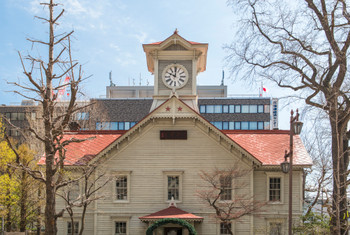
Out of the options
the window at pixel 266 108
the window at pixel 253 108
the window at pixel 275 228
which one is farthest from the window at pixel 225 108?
the window at pixel 275 228

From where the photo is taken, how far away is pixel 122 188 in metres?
28.6

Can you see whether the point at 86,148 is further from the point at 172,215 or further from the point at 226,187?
the point at 226,187

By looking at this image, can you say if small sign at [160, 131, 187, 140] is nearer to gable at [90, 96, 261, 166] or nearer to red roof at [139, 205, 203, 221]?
gable at [90, 96, 261, 166]

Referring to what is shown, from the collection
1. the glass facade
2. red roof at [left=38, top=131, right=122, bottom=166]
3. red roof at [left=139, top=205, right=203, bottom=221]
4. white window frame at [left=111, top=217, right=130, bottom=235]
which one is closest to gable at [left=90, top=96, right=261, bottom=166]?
red roof at [left=38, top=131, right=122, bottom=166]

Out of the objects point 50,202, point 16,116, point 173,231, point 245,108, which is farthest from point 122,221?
point 16,116

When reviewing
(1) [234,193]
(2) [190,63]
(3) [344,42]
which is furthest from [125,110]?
(3) [344,42]

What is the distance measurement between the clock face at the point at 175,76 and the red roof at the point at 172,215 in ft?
30.9

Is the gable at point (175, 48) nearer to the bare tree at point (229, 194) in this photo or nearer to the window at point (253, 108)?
the bare tree at point (229, 194)

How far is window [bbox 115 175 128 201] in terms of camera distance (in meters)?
28.6

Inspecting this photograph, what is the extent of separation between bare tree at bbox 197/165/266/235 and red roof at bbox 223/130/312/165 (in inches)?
82.4

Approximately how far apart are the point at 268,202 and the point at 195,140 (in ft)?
19.6

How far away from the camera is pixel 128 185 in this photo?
28.4m

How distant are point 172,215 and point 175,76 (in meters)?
10.7

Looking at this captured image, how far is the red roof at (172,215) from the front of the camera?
26500 millimetres
